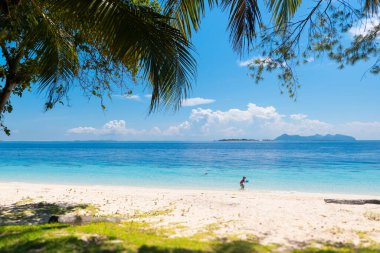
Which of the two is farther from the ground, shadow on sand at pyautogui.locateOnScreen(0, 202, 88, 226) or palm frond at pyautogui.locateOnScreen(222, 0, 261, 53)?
palm frond at pyautogui.locateOnScreen(222, 0, 261, 53)

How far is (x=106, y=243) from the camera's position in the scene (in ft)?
15.2

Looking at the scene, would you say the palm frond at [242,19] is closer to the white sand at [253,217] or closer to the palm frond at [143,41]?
the palm frond at [143,41]

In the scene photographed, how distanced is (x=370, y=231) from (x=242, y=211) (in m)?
3.42

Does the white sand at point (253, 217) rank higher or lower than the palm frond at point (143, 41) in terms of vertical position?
lower

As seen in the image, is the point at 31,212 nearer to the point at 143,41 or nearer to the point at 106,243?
the point at 106,243

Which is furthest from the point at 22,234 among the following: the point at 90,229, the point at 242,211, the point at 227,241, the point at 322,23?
the point at 322,23

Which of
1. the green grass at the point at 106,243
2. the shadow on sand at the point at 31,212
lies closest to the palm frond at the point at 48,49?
the green grass at the point at 106,243

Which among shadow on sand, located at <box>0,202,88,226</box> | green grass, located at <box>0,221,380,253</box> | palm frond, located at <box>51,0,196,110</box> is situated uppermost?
palm frond, located at <box>51,0,196,110</box>

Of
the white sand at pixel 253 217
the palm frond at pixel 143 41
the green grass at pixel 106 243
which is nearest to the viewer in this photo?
the palm frond at pixel 143 41

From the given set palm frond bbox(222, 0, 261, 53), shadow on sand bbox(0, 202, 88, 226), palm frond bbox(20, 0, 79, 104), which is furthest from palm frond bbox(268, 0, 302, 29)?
shadow on sand bbox(0, 202, 88, 226)

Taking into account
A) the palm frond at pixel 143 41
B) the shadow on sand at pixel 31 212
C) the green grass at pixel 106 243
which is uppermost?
the palm frond at pixel 143 41

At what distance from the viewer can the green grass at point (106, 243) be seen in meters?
4.32

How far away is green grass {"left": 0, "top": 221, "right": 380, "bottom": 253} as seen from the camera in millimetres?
4316

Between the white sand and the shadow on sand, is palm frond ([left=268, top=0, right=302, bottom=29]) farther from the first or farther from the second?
the shadow on sand
